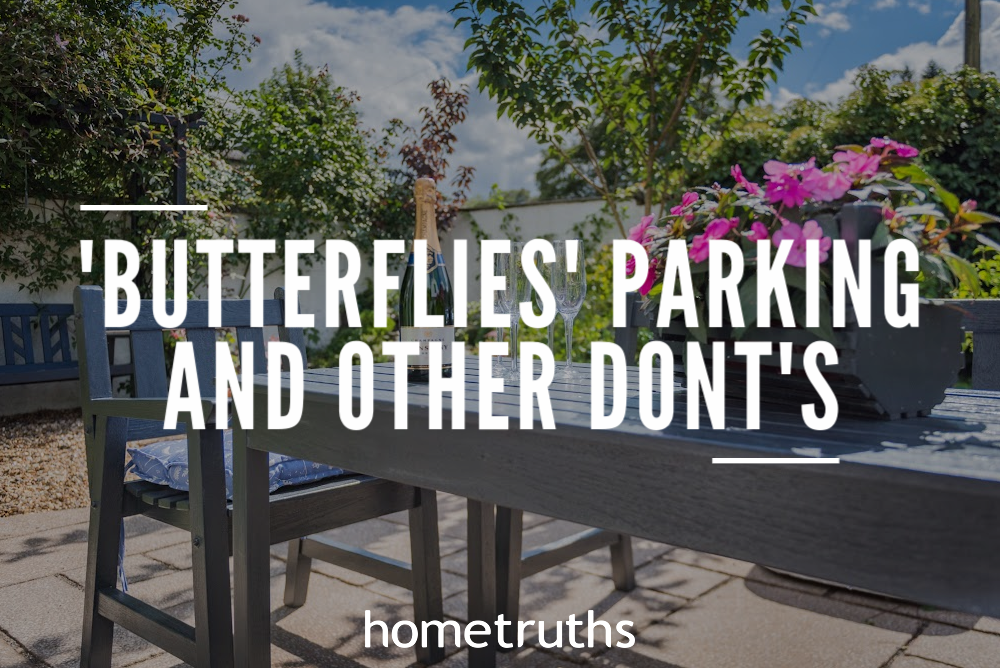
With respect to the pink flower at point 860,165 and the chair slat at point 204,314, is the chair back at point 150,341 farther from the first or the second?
the pink flower at point 860,165

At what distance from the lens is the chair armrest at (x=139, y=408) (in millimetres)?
1397

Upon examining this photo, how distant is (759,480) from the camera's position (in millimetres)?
745

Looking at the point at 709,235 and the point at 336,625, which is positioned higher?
the point at 709,235

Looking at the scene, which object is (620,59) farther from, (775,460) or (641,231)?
(775,460)

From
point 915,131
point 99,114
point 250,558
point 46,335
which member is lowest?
point 250,558

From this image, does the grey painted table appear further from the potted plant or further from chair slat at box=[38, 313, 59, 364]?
chair slat at box=[38, 313, 59, 364]

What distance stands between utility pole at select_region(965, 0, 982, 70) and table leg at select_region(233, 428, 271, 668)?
27.6ft

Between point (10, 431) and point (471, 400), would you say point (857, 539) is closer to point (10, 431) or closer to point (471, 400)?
point (471, 400)

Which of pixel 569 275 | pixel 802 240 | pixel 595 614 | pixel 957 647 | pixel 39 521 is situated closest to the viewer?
pixel 802 240

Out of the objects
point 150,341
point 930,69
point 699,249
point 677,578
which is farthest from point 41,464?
point 930,69

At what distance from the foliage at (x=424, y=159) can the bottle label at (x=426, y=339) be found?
595 centimetres

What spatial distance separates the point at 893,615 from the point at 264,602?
1686 mm

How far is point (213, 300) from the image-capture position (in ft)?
6.22

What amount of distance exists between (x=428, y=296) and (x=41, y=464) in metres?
3.09
